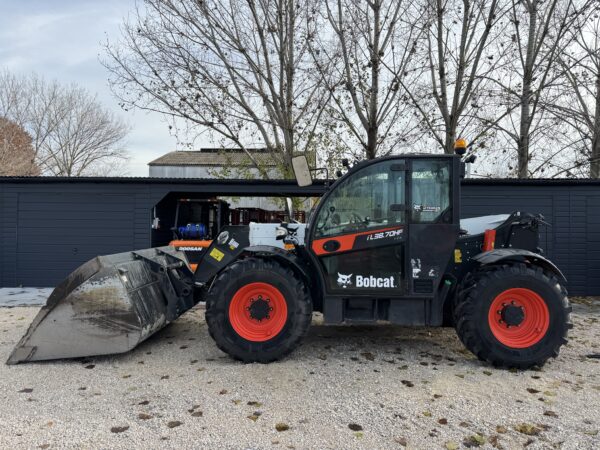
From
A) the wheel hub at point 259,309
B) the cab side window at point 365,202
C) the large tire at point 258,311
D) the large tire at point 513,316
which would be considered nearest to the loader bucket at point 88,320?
the large tire at point 258,311

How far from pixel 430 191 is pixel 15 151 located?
3023 cm

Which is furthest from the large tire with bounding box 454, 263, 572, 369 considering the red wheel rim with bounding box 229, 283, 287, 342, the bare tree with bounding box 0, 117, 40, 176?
the bare tree with bounding box 0, 117, 40, 176

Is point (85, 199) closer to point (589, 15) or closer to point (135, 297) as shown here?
point (135, 297)

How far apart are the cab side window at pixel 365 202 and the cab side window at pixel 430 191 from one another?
15cm

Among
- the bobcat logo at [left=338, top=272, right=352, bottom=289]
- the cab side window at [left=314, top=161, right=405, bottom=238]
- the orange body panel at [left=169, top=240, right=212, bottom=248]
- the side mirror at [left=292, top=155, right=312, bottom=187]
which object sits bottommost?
the bobcat logo at [left=338, top=272, right=352, bottom=289]

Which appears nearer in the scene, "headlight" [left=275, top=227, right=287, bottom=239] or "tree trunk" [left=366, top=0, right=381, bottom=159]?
"headlight" [left=275, top=227, right=287, bottom=239]

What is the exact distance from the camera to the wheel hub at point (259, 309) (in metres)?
4.75

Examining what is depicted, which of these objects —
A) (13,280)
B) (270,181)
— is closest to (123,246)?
(13,280)

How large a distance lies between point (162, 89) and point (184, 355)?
9.88m

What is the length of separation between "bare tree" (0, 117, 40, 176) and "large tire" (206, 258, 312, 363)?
27325 millimetres

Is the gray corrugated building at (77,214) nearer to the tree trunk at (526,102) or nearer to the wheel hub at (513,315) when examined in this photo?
the tree trunk at (526,102)

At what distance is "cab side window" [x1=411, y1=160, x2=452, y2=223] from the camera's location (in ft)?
15.5

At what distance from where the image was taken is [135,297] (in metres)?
4.83

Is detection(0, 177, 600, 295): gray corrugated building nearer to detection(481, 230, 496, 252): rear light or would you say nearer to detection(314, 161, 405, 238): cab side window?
detection(481, 230, 496, 252): rear light
